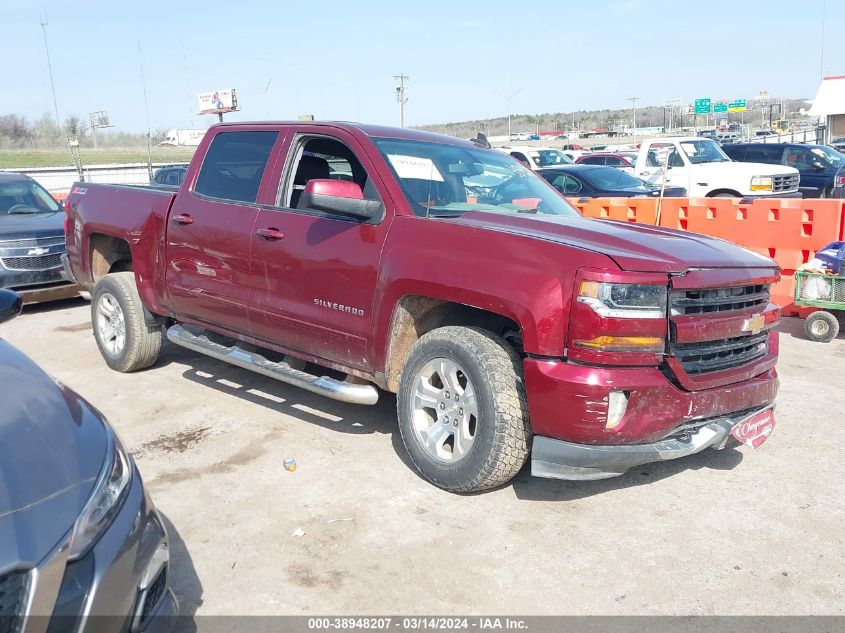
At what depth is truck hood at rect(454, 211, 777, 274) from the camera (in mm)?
3770

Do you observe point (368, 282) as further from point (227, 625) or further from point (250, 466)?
point (227, 625)

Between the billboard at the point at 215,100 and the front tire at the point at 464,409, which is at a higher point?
the billboard at the point at 215,100

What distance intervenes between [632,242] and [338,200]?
1.62 meters

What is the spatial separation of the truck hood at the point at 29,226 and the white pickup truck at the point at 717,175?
10.9 metres

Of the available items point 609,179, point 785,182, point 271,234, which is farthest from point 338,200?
point 785,182

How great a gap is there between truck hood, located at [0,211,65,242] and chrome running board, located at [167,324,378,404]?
443 cm

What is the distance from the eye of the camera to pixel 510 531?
3.87m

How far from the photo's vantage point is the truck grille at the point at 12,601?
1960 millimetres

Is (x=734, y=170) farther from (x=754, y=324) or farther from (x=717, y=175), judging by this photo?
(x=754, y=324)

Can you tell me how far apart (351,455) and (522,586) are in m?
1.70

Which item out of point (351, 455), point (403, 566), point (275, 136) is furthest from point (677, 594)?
point (275, 136)

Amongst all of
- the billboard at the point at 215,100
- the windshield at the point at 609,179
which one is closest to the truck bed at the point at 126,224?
the windshield at the point at 609,179

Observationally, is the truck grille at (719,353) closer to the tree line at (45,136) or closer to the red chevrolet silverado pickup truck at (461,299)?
the red chevrolet silverado pickup truck at (461,299)

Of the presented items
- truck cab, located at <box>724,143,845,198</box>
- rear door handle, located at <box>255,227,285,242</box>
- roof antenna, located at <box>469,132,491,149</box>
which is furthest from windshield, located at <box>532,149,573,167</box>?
rear door handle, located at <box>255,227,285,242</box>
